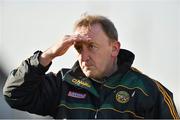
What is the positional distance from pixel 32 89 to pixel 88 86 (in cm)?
43

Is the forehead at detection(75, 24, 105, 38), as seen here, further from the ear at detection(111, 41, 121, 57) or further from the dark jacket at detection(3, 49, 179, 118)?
the dark jacket at detection(3, 49, 179, 118)

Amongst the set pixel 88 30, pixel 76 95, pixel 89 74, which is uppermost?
pixel 88 30

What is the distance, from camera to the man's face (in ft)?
15.1

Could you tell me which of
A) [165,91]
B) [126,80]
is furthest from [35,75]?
[165,91]

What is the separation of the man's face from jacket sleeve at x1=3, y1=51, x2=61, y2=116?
0.87 ft

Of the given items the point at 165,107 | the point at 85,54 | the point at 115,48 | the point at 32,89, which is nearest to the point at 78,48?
the point at 85,54

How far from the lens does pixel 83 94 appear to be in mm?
4613

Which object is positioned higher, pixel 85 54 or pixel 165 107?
pixel 85 54

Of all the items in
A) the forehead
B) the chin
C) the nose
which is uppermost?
the forehead

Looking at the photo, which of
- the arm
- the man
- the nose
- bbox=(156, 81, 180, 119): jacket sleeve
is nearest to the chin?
the man

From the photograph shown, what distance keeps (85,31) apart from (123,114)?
2.31ft

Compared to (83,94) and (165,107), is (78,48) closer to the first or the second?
(83,94)

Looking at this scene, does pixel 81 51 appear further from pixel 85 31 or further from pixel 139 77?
pixel 139 77

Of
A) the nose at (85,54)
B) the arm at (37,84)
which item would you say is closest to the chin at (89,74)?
the nose at (85,54)
